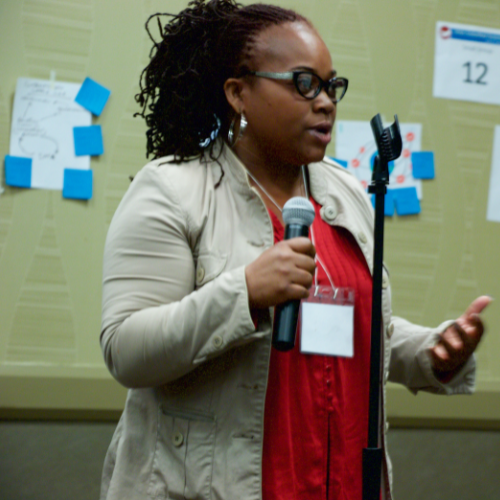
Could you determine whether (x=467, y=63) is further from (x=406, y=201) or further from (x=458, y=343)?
(x=458, y=343)

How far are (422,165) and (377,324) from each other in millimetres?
1537

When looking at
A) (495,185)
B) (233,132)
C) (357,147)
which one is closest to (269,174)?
(233,132)

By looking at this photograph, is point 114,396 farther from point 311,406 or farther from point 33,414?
point 311,406

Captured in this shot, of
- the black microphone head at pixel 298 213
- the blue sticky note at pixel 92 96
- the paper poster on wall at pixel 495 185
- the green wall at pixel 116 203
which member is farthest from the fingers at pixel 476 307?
the blue sticky note at pixel 92 96

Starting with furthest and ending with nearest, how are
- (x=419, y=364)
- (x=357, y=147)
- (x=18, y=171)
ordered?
(x=357, y=147), (x=18, y=171), (x=419, y=364)

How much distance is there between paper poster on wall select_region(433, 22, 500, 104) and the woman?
1304 millimetres

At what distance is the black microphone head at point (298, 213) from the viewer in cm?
99

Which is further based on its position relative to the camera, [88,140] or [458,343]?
[88,140]

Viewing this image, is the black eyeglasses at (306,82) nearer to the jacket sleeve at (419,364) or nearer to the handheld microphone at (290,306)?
the handheld microphone at (290,306)

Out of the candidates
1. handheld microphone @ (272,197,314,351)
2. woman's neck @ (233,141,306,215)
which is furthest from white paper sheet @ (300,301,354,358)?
woman's neck @ (233,141,306,215)

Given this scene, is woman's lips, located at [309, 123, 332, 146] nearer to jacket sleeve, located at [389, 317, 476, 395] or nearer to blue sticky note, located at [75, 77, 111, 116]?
jacket sleeve, located at [389, 317, 476, 395]

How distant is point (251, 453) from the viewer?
1.01 meters

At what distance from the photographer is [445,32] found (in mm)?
2396

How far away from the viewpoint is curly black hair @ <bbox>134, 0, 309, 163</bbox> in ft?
4.13
